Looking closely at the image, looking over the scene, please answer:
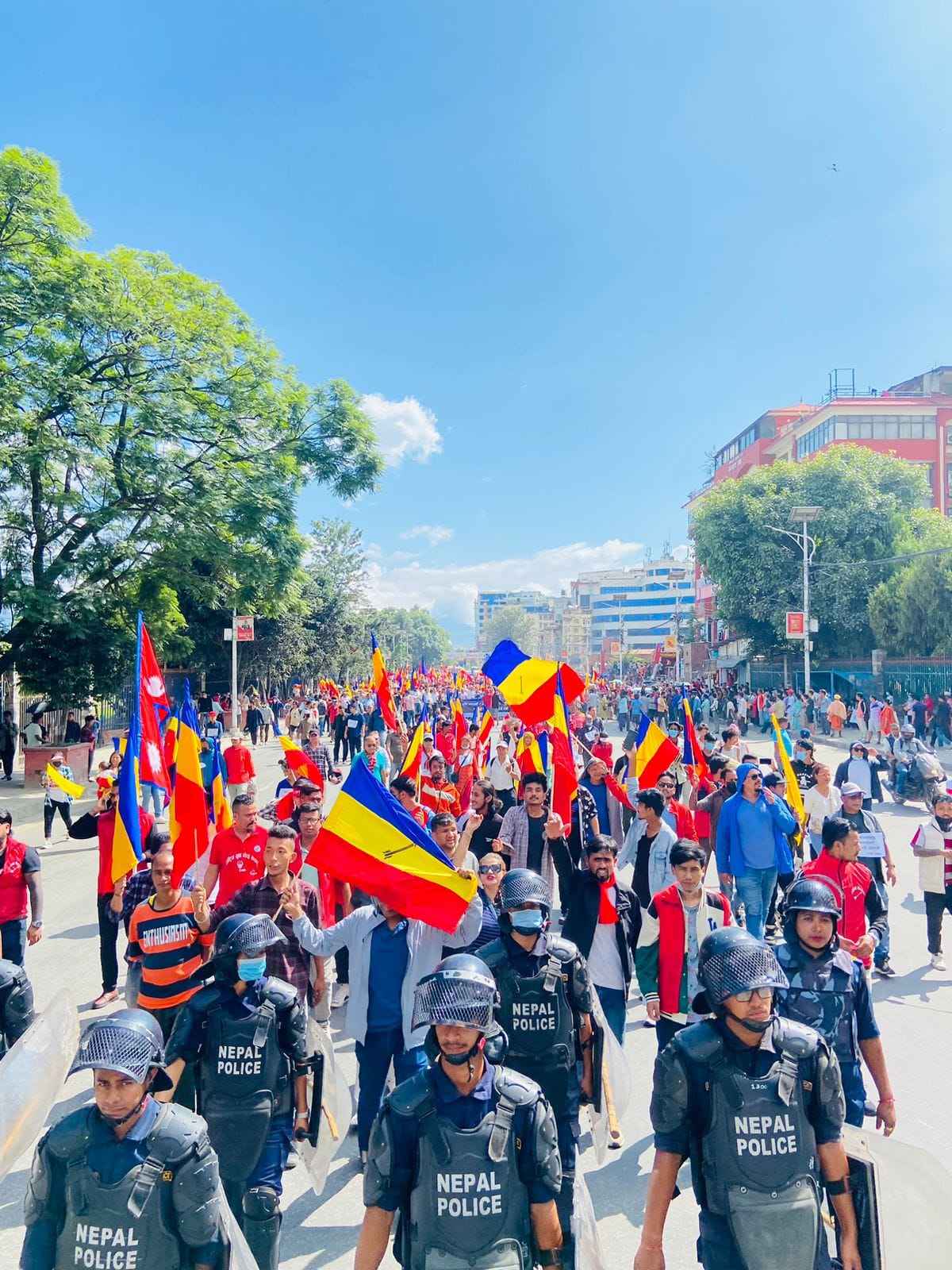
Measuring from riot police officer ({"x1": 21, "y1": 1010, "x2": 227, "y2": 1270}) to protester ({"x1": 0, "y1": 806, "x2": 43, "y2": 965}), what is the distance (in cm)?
366

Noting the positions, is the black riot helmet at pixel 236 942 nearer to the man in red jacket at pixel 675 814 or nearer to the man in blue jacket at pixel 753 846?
the man in blue jacket at pixel 753 846

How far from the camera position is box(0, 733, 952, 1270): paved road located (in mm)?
3928

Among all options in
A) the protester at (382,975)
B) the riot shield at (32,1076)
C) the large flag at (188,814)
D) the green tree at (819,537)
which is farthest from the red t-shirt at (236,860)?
the green tree at (819,537)

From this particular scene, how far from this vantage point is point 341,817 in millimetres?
4824

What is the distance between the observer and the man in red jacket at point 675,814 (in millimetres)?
8008

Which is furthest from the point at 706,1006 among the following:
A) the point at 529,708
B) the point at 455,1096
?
the point at 529,708

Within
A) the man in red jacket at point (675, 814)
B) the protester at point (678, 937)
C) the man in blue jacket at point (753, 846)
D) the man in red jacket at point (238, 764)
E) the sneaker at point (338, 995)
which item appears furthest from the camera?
the man in red jacket at point (238, 764)

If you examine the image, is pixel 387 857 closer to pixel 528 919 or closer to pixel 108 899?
pixel 528 919

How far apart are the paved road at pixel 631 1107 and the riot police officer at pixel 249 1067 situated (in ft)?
2.18

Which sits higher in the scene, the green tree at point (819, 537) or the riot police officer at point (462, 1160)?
the green tree at point (819, 537)

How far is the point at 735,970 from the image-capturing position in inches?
111

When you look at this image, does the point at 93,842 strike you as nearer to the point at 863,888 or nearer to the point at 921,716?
the point at 863,888

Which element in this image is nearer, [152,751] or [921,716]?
[152,751]

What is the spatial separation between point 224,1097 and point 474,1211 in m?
1.29
